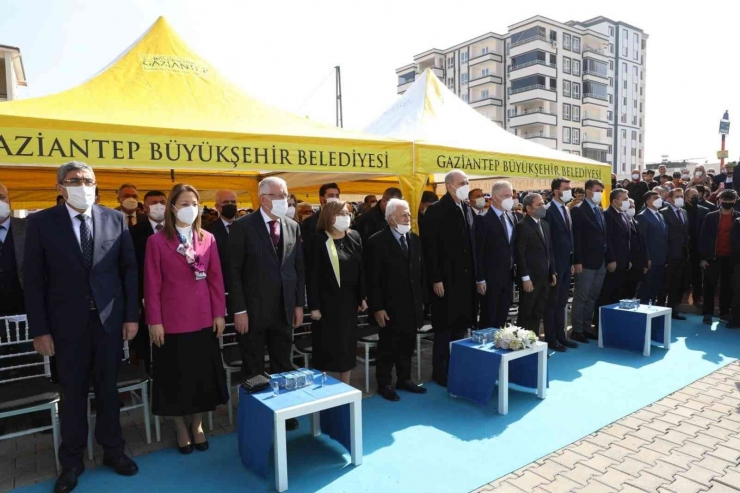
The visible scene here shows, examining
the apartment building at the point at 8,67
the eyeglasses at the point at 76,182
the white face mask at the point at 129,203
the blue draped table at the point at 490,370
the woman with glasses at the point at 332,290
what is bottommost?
the blue draped table at the point at 490,370

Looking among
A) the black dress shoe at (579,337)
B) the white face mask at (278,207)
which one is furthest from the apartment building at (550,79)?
the white face mask at (278,207)

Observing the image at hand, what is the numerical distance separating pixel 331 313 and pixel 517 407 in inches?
72.0

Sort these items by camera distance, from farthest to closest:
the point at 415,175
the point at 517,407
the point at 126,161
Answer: the point at 415,175 < the point at 517,407 < the point at 126,161

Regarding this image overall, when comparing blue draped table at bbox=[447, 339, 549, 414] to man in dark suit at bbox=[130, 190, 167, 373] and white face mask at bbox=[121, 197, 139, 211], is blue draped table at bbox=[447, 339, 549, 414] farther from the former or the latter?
white face mask at bbox=[121, 197, 139, 211]

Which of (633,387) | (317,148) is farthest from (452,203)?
(633,387)

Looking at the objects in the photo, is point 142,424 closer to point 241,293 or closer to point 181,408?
point 181,408

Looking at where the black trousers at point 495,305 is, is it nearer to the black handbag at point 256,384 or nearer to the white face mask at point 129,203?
the black handbag at point 256,384

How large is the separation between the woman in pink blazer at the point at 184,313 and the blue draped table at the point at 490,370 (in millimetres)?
2031

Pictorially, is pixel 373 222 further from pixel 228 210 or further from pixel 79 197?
pixel 79 197

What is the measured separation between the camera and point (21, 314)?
11.7 feet

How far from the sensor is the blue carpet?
3.05 metres

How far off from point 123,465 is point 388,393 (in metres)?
2.15

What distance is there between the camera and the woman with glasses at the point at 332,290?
391 centimetres

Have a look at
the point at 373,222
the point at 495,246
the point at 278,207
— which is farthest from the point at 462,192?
the point at 278,207
